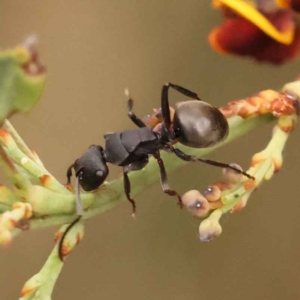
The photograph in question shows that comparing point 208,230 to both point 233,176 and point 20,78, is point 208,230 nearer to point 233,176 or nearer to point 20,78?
point 233,176

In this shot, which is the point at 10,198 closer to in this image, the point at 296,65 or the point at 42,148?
the point at 296,65

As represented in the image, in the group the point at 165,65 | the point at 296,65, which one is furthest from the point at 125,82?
the point at 296,65

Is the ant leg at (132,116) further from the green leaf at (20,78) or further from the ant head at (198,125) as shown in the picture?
the green leaf at (20,78)

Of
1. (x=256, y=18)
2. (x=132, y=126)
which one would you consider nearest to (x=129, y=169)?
(x=256, y=18)

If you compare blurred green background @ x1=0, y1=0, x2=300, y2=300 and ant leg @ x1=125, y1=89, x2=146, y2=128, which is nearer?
ant leg @ x1=125, y1=89, x2=146, y2=128

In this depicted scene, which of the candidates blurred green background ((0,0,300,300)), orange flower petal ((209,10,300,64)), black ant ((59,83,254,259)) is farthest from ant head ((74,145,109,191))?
blurred green background ((0,0,300,300))

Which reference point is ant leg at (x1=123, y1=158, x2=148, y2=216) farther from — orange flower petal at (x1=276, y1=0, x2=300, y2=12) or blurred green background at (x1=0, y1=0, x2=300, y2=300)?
blurred green background at (x1=0, y1=0, x2=300, y2=300)

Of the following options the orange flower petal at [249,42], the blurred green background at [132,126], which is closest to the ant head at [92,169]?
the orange flower petal at [249,42]
